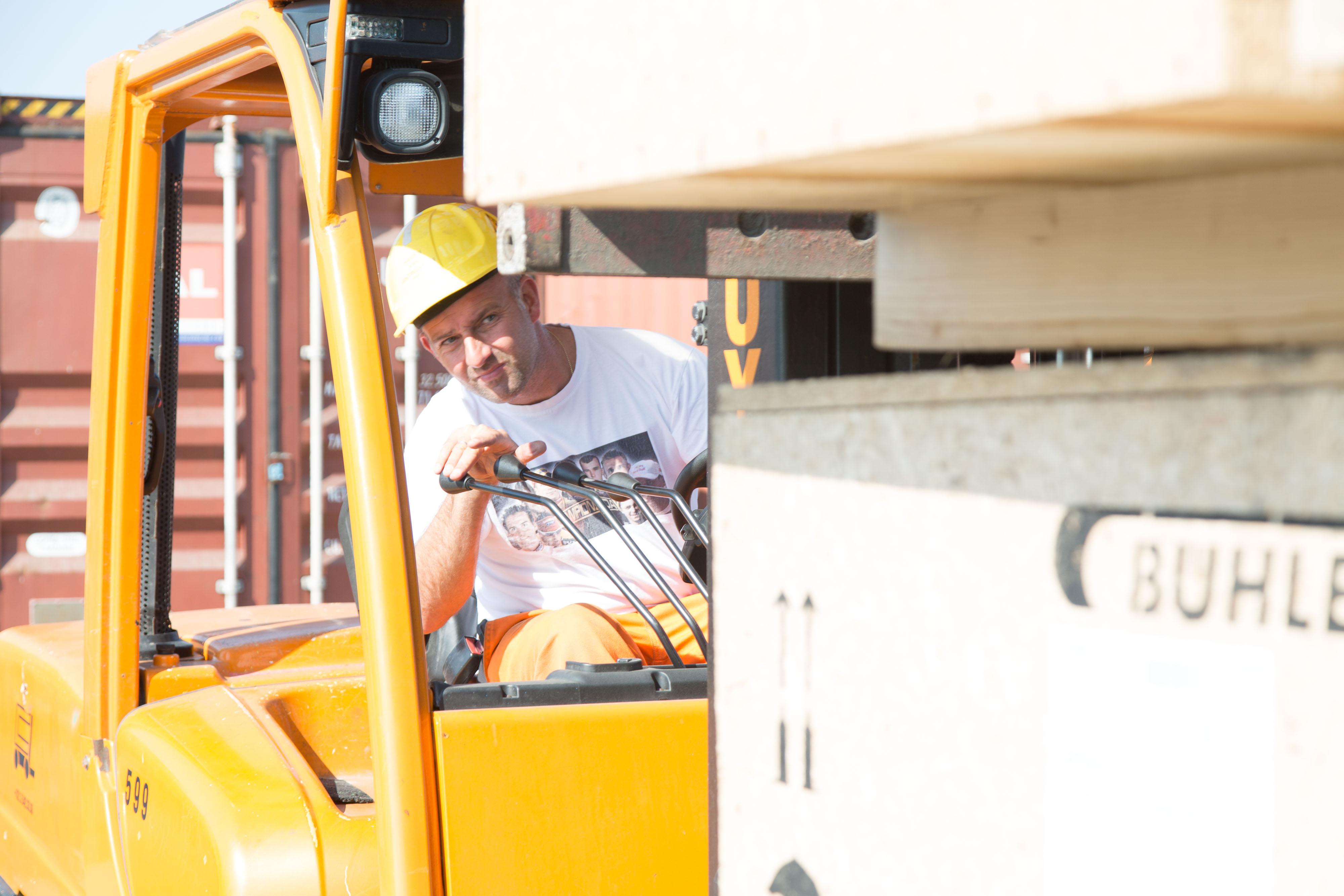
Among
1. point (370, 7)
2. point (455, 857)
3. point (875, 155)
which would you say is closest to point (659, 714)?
point (455, 857)

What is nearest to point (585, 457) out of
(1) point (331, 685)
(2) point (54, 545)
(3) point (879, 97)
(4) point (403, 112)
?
(1) point (331, 685)

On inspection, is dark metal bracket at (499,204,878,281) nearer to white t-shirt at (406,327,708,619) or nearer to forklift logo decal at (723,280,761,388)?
forklift logo decal at (723,280,761,388)

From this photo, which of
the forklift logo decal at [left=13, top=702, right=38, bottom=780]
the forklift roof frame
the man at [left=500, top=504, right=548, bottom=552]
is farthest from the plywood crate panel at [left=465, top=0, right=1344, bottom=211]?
the forklift logo decal at [left=13, top=702, right=38, bottom=780]

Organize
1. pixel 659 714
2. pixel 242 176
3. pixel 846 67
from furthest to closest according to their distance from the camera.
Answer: pixel 242 176, pixel 659 714, pixel 846 67

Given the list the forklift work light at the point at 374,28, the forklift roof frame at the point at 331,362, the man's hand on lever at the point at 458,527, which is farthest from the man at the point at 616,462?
the forklift work light at the point at 374,28

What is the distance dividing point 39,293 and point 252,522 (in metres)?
1.41

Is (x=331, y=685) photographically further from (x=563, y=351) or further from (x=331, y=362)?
(x=563, y=351)

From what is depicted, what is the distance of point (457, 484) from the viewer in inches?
82.6

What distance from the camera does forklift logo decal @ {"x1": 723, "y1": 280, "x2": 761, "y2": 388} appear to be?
1.96 metres

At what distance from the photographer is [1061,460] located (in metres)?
0.76

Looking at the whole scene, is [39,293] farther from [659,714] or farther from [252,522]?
[659,714]

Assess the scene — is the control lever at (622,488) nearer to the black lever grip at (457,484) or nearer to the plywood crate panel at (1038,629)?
the black lever grip at (457,484)

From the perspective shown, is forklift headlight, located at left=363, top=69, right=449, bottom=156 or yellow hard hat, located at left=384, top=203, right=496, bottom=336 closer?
forklift headlight, located at left=363, top=69, right=449, bottom=156

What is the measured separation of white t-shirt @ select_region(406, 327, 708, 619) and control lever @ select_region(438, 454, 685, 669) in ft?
0.97
